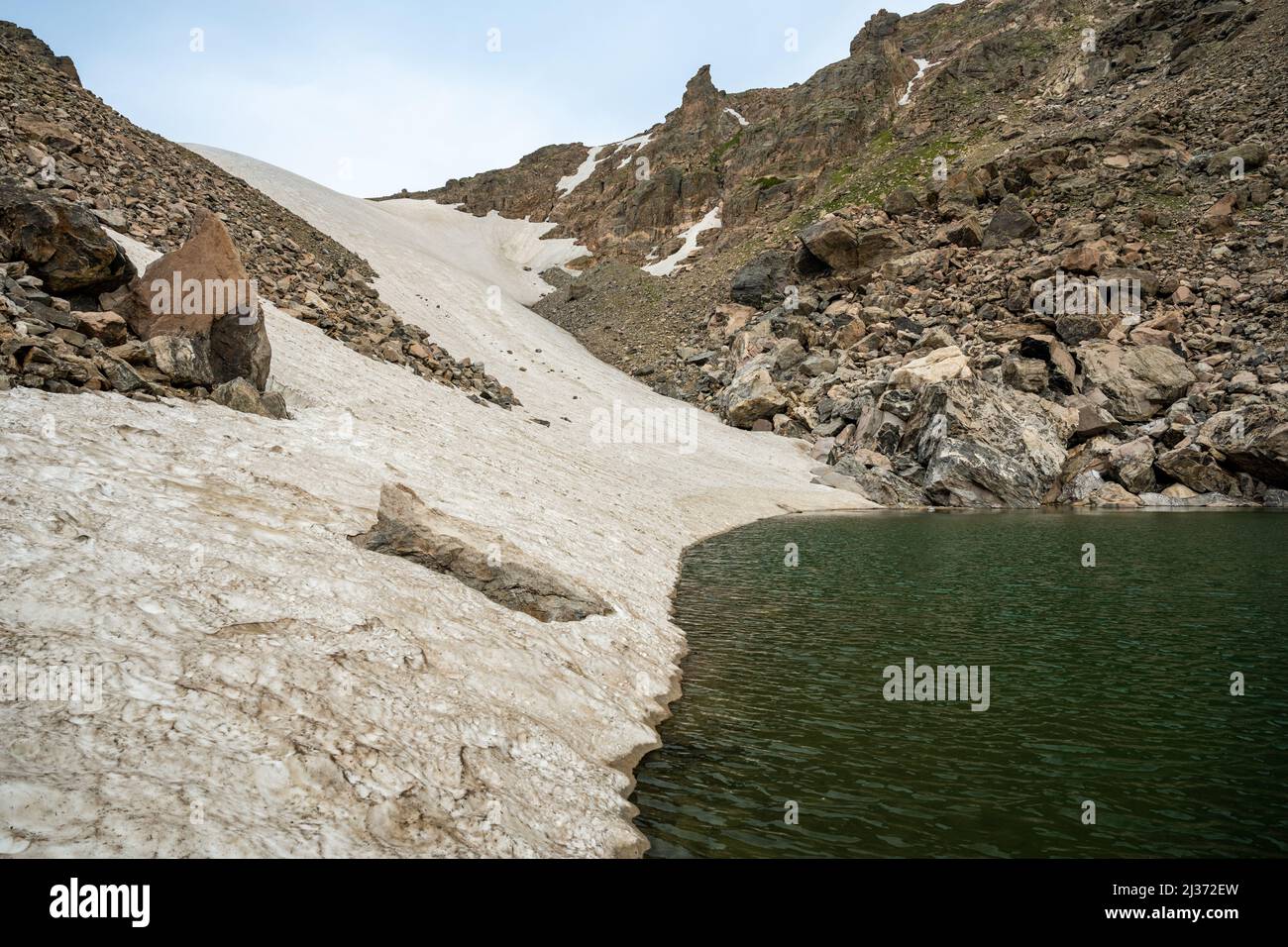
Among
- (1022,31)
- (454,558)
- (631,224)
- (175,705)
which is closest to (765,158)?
(631,224)

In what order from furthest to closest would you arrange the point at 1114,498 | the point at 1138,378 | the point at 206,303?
the point at 1138,378
the point at 1114,498
the point at 206,303

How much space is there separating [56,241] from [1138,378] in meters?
62.1

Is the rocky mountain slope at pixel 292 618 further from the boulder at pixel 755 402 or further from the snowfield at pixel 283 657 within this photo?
the boulder at pixel 755 402

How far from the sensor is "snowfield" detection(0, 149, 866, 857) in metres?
6.54

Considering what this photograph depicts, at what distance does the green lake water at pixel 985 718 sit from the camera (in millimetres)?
8867

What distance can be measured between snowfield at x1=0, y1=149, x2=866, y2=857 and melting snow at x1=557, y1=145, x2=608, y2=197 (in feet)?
420

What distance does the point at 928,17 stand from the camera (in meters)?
124

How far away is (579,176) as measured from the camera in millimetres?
143250

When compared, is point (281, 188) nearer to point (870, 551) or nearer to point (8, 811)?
point (870, 551)

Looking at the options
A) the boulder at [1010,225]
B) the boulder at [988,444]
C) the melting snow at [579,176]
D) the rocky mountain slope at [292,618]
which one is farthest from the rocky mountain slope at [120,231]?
the melting snow at [579,176]

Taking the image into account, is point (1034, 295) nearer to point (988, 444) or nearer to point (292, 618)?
point (988, 444)

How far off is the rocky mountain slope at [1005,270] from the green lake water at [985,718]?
1023 inches

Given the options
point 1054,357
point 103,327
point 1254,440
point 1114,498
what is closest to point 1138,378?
point 1054,357

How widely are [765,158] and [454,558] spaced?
110 m
